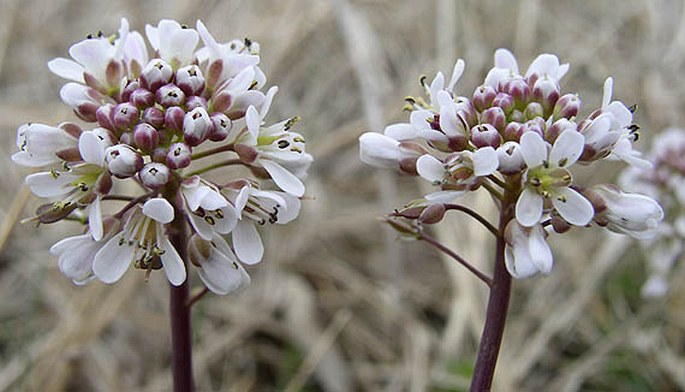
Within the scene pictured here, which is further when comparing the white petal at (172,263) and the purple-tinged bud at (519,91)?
the purple-tinged bud at (519,91)

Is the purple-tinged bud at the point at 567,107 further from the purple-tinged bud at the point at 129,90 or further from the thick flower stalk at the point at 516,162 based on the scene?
the purple-tinged bud at the point at 129,90

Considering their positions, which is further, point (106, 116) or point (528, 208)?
point (106, 116)

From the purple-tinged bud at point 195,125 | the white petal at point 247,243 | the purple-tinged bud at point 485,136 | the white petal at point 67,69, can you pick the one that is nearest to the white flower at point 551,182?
the purple-tinged bud at point 485,136

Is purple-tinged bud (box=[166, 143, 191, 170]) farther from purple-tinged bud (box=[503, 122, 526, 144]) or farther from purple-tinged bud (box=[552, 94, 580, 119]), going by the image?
purple-tinged bud (box=[552, 94, 580, 119])

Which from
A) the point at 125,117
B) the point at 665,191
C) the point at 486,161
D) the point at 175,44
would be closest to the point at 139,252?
the point at 125,117

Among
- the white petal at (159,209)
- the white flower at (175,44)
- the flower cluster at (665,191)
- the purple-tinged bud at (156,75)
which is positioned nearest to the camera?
the white petal at (159,209)

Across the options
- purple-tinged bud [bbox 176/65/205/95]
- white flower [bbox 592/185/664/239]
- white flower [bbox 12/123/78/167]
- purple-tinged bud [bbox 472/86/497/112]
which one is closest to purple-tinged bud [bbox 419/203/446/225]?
purple-tinged bud [bbox 472/86/497/112]

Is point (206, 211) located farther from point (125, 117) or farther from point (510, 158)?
point (510, 158)
